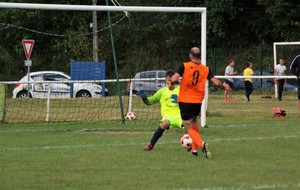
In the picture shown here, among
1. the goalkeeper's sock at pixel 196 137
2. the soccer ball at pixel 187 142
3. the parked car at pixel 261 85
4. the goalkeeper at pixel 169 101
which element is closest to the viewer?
the goalkeeper's sock at pixel 196 137

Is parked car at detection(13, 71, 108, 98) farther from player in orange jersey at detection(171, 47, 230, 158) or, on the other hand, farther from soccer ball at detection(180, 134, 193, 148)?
player in orange jersey at detection(171, 47, 230, 158)

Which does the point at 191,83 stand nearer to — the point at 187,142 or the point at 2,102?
the point at 187,142

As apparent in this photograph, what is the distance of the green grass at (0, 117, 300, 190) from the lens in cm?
1055

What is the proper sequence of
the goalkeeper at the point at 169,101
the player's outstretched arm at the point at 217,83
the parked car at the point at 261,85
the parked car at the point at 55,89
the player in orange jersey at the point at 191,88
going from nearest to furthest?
the player in orange jersey at the point at 191,88 < the player's outstretched arm at the point at 217,83 < the goalkeeper at the point at 169,101 < the parked car at the point at 55,89 < the parked car at the point at 261,85

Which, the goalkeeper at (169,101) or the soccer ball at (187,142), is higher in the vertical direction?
the goalkeeper at (169,101)

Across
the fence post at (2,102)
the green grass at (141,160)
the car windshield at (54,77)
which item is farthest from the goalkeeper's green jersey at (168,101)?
the car windshield at (54,77)

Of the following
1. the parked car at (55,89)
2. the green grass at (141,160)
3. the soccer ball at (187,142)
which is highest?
the parked car at (55,89)

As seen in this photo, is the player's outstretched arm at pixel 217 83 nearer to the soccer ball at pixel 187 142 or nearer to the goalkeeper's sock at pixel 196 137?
the goalkeeper's sock at pixel 196 137

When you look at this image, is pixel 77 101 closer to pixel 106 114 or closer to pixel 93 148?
pixel 106 114

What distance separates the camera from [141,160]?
12883mm

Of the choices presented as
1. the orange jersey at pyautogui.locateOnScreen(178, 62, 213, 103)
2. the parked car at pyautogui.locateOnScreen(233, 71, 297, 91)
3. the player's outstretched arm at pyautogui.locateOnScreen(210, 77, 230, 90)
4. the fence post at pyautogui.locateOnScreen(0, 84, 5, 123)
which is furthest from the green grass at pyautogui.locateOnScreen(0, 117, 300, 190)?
the parked car at pyautogui.locateOnScreen(233, 71, 297, 91)

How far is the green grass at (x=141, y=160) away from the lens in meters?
10.5

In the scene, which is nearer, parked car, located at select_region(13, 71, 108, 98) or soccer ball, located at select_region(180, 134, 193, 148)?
soccer ball, located at select_region(180, 134, 193, 148)

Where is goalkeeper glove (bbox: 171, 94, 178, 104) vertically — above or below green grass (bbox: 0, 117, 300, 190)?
above
